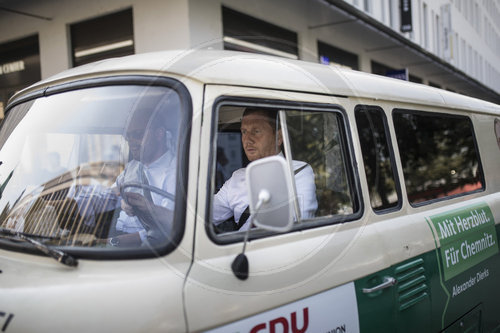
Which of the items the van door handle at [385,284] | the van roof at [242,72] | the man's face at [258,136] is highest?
the van roof at [242,72]

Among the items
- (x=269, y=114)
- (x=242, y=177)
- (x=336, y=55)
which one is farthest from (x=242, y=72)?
(x=336, y=55)

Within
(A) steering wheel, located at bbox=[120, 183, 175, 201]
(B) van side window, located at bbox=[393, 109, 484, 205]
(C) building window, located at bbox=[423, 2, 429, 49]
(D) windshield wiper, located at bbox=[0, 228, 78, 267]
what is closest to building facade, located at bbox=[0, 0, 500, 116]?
(B) van side window, located at bbox=[393, 109, 484, 205]

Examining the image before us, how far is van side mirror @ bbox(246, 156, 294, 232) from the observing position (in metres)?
1.61

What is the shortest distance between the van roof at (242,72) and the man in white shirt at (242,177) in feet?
0.70

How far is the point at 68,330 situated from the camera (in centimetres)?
145

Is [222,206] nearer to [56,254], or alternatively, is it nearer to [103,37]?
[56,254]

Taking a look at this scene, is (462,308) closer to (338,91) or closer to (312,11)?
(338,91)

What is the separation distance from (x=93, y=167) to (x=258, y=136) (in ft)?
2.98

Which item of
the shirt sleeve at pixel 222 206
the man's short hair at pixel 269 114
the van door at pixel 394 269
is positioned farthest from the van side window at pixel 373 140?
the shirt sleeve at pixel 222 206

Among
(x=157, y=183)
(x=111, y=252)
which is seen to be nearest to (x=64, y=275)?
(x=111, y=252)

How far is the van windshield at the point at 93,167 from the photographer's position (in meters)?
1.88

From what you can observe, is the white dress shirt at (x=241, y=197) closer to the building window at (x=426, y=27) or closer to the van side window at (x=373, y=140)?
the van side window at (x=373, y=140)

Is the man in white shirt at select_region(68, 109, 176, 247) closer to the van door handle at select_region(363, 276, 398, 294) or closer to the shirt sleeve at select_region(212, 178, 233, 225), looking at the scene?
the shirt sleeve at select_region(212, 178, 233, 225)

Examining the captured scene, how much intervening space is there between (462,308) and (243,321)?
1.86m
